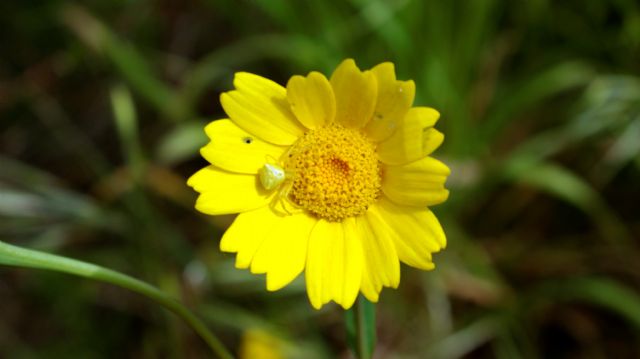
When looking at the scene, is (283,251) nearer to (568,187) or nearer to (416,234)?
(416,234)

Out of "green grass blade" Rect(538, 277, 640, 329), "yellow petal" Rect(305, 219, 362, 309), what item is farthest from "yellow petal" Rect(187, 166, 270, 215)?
"green grass blade" Rect(538, 277, 640, 329)

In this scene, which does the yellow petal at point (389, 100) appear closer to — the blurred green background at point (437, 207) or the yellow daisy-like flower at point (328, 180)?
the yellow daisy-like flower at point (328, 180)

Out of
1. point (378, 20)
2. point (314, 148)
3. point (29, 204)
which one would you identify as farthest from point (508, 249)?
point (29, 204)

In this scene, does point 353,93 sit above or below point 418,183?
above

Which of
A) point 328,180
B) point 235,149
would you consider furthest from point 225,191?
point 328,180

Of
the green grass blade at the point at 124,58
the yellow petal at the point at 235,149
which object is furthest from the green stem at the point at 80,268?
the green grass blade at the point at 124,58
